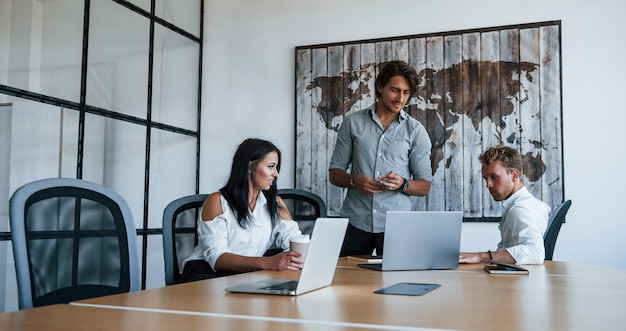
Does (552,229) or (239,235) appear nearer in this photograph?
(239,235)

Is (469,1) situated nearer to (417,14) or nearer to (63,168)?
(417,14)

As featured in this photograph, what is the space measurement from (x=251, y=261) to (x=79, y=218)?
1.97 ft

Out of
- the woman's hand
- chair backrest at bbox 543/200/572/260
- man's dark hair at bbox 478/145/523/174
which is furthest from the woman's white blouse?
chair backrest at bbox 543/200/572/260

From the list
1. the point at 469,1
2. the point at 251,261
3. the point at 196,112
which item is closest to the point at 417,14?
the point at 469,1

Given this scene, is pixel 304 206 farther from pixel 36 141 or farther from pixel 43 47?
pixel 43 47

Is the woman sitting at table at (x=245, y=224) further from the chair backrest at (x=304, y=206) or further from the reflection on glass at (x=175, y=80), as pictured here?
the reflection on glass at (x=175, y=80)

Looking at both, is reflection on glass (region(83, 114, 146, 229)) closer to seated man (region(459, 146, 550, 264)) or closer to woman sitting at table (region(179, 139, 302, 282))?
woman sitting at table (region(179, 139, 302, 282))

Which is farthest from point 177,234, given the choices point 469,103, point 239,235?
point 469,103

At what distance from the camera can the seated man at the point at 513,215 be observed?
2172 millimetres

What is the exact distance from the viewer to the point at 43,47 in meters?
3.26

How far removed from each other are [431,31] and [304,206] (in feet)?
5.31

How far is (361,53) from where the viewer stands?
13.3 ft

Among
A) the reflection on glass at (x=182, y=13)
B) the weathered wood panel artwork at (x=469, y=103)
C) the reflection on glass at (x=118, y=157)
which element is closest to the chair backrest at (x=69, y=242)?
the reflection on glass at (x=118, y=157)

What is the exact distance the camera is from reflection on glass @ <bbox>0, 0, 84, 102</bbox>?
307 cm
